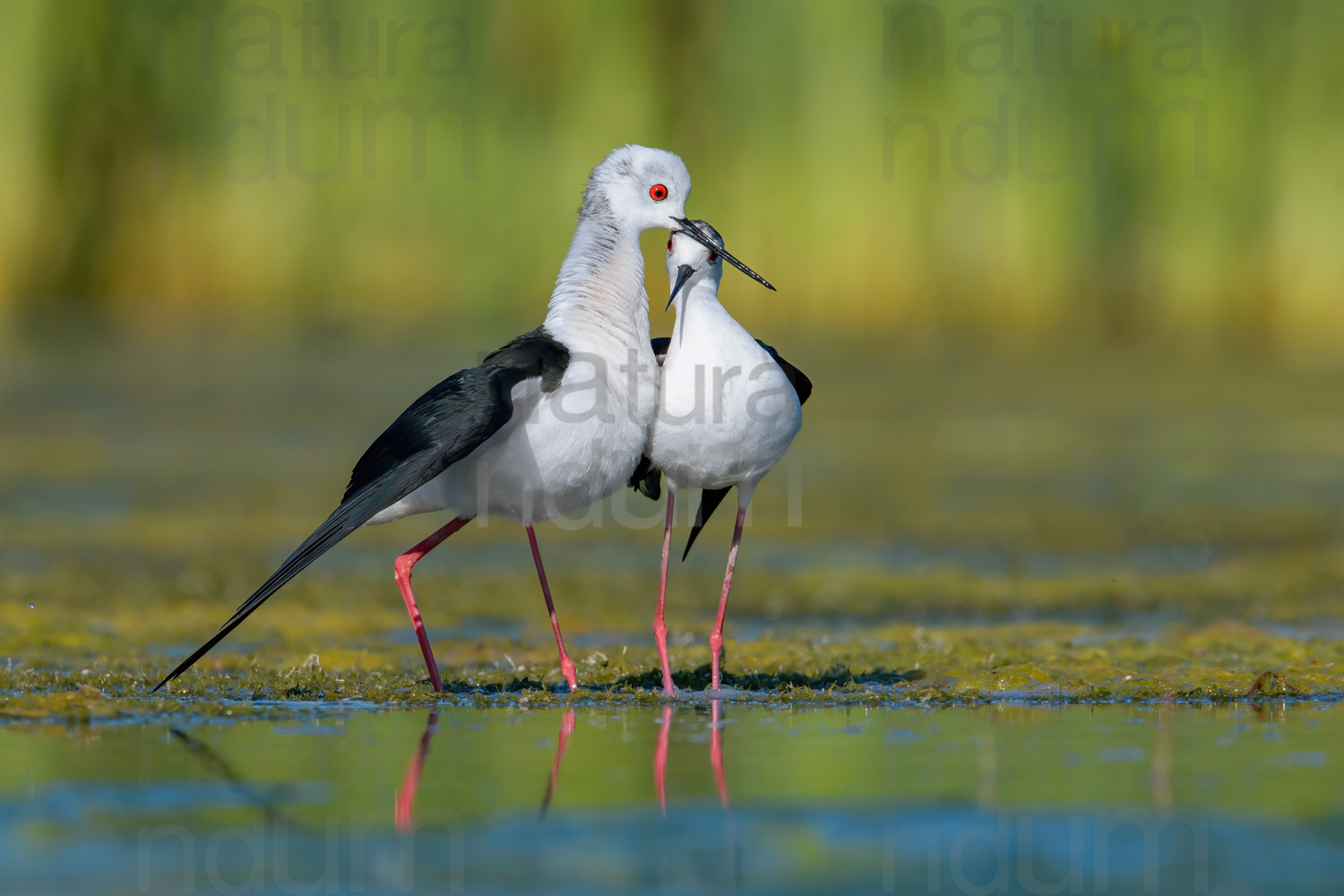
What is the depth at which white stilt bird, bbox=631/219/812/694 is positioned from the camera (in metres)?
7.12

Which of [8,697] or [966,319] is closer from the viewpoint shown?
[8,697]

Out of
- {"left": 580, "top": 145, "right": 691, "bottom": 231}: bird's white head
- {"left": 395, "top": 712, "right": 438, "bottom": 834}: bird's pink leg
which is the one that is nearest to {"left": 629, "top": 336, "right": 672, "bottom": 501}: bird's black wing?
{"left": 580, "top": 145, "right": 691, "bottom": 231}: bird's white head

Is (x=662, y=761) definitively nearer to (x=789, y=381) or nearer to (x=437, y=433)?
(x=437, y=433)

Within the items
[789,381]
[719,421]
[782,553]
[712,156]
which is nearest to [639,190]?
[789,381]

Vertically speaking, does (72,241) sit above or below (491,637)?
above

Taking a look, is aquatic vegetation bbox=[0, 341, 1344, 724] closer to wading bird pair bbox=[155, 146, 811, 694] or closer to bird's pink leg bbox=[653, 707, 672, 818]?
bird's pink leg bbox=[653, 707, 672, 818]

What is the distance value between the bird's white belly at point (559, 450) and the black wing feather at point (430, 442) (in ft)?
0.55

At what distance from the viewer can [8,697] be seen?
21.6ft

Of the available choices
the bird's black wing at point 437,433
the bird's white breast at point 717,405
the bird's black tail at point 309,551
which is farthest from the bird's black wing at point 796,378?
the bird's black tail at point 309,551

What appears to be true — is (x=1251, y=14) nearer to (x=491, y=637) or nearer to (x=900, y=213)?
(x=900, y=213)

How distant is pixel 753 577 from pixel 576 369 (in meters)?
5.18

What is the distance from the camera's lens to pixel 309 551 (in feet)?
21.6

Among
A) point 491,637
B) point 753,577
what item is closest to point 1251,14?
point 753,577

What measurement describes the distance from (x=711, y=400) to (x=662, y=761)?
2016 mm
